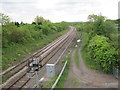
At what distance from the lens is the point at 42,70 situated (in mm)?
20016

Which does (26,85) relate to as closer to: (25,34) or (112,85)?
(112,85)

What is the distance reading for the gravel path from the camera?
14453 mm

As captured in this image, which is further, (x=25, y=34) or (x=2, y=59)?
(x=25, y=34)

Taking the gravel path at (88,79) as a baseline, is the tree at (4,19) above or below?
above

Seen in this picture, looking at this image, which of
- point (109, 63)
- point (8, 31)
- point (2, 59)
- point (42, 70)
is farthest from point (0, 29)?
point (109, 63)

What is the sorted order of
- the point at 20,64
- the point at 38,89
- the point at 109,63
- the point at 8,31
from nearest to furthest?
1. the point at 38,89
2. the point at 109,63
3. the point at 20,64
4. the point at 8,31

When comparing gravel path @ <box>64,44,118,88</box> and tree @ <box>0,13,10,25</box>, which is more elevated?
tree @ <box>0,13,10,25</box>

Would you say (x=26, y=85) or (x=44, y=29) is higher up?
(x=44, y=29)

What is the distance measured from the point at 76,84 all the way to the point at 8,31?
2272 cm

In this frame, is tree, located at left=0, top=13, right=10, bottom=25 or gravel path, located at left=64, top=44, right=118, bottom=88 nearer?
gravel path, located at left=64, top=44, right=118, bottom=88

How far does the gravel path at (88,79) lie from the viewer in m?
14.5

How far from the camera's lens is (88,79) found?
52.6ft

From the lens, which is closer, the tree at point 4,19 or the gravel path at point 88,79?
the gravel path at point 88,79

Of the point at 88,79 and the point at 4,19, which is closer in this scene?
the point at 88,79
